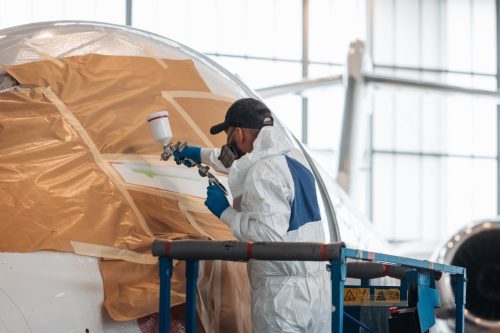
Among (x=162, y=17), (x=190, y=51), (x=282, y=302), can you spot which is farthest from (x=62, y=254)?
(x=162, y=17)

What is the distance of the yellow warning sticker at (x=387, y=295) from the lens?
6344mm

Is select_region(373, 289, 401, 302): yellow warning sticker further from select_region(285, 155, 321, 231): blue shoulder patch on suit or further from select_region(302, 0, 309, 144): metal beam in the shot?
select_region(302, 0, 309, 144): metal beam

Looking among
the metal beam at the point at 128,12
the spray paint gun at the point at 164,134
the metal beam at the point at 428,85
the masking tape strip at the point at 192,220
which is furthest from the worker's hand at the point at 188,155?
the metal beam at the point at 128,12

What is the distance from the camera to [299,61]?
1211 inches

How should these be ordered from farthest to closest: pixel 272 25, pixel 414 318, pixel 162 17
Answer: pixel 272 25 → pixel 162 17 → pixel 414 318

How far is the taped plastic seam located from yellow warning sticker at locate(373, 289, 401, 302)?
2.14 metres

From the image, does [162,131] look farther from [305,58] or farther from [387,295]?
[305,58]

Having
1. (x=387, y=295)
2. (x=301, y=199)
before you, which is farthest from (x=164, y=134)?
(x=387, y=295)

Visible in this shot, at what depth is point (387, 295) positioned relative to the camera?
6406 mm

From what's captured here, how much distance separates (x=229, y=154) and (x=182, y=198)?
356 mm

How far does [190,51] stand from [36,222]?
2423 mm

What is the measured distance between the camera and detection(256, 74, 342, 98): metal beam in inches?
597

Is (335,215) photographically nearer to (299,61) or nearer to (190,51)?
(190,51)

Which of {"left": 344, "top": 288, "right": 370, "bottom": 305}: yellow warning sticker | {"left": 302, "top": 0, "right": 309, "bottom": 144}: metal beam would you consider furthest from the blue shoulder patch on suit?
{"left": 302, "top": 0, "right": 309, "bottom": 144}: metal beam
